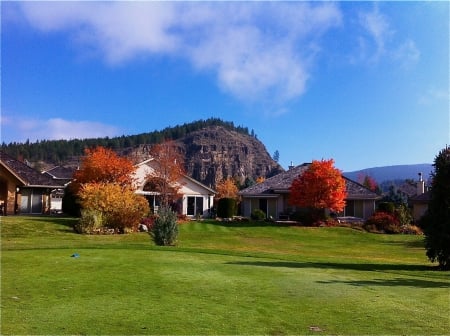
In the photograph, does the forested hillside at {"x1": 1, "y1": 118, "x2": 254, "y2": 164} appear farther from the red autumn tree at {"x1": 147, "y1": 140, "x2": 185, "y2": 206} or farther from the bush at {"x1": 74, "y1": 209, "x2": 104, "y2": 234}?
the bush at {"x1": 74, "y1": 209, "x2": 104, "y2": 234}

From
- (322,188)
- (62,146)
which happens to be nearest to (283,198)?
(322,188)

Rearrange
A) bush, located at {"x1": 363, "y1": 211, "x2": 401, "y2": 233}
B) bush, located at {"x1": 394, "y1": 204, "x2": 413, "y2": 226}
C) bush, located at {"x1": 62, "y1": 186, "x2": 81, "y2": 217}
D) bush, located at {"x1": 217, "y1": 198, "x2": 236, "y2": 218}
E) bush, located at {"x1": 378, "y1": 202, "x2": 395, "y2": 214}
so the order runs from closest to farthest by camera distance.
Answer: bush, located at {"x1": 62, "y1": 186, "x2": 81, "y2": 217} → bush, located at {"x1": 363, "y1": 211, "x2": 401, "y2": 233} → bush, located at {"x1": 394, "y1": 204, "x2": 413, "y2": 226} → bush, located at {"x1": 378, "y1": 202, "x2": 395, "y2": 214} → bush, located at {"x1": 217, "y1": 198, "x2": 236, "y2": 218}

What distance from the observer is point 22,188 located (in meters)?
44.4

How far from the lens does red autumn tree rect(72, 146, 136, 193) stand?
4225 centimetres

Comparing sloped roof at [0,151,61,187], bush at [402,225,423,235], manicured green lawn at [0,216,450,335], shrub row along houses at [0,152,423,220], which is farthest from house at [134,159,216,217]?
manicured green lawn at [0,216,450,335]

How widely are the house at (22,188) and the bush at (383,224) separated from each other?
28.2m

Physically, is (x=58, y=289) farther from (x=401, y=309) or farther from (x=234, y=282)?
(x=401, y=309)

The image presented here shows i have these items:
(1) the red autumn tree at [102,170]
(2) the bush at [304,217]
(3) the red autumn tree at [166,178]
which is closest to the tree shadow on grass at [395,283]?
(1) the red autumn tree at [102,170]

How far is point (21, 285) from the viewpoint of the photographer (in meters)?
9.20

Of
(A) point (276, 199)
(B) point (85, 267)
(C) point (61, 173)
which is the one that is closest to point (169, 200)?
(A) point (276, 199)

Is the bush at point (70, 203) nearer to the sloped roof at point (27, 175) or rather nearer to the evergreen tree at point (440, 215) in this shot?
the sloped roof at point (27, 175)

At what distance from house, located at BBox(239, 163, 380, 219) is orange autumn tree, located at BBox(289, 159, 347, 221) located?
730 centimetres

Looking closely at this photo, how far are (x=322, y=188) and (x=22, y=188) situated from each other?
87.4ft

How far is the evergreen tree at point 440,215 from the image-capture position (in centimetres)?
1814
